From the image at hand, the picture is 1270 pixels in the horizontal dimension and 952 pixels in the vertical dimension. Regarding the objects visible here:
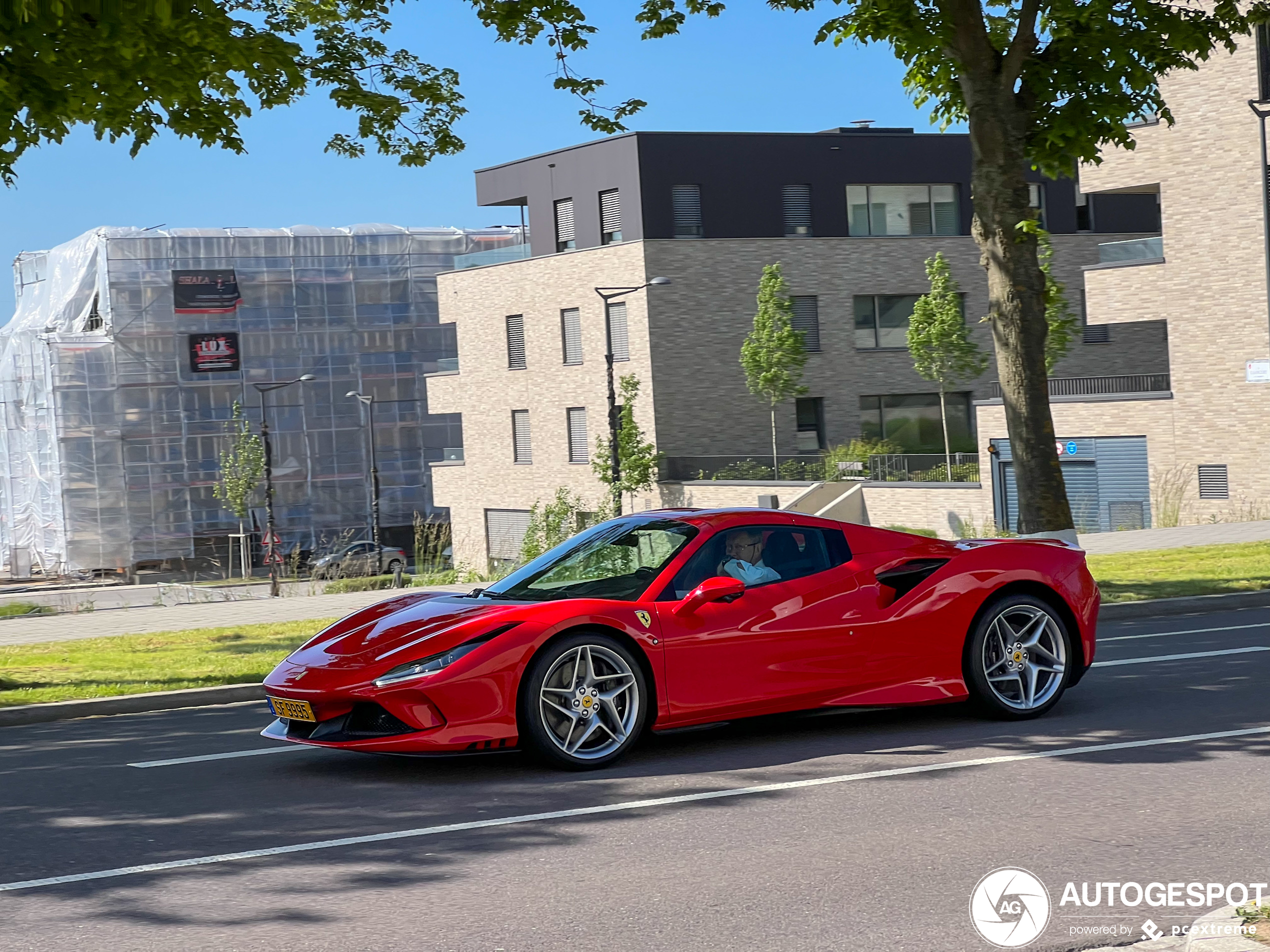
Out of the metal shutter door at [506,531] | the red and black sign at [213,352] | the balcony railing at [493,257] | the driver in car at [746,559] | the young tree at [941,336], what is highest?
the balcony railing at [493,257]

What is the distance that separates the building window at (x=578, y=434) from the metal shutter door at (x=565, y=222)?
605 cm

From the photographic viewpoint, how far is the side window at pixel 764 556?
8.03 m

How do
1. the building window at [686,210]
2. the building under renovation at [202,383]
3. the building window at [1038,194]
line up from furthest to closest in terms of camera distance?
the building under renovation at [202,383] < the building window at [1038,194] < the building window at [686,210]

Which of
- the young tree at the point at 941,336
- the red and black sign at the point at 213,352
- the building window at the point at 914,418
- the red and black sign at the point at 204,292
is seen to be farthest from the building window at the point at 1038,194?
the red and black sign at the point at 213,352

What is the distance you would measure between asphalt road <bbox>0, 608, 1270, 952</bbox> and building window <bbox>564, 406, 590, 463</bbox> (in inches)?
1696

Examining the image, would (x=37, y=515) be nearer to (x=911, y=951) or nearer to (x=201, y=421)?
(x=201, y=421)

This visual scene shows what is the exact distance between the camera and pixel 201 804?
709cm

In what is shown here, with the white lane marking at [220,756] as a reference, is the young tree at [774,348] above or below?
above

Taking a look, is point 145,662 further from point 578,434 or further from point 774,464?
point 578,434

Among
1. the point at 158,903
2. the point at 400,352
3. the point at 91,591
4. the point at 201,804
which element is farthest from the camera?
the point at 400,352

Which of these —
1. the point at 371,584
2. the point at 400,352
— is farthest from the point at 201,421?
the point at 371,584

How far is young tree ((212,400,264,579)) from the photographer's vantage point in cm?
5972

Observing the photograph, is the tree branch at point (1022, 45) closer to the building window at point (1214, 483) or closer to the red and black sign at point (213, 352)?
the building window at point (1214, 483)

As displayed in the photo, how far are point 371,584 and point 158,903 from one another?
2760 cm
